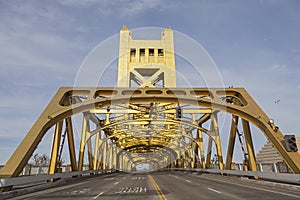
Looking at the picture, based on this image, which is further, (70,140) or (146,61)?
(146,61)

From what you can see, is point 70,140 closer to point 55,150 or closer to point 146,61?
point 55,150

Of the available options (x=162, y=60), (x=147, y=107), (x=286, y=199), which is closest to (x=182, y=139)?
(x=162, y=60)

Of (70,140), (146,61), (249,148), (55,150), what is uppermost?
(146,61)

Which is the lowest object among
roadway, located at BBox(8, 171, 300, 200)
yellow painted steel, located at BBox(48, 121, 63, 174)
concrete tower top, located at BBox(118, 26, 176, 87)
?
roadway, located at BBox(8, 171, 300, 200)

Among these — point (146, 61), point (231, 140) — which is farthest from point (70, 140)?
point (146, 61)

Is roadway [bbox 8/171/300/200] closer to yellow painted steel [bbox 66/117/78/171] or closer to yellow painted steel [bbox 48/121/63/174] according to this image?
yellow painted steel [bbox 48/121/63/174]

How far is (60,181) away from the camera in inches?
805

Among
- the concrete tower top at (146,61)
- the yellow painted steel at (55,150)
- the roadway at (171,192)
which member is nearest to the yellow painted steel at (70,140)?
the yellow painted steel at (55,150)

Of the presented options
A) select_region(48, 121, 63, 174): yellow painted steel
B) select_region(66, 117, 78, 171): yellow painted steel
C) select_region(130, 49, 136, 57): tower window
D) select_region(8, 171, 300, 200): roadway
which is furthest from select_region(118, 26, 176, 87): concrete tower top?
select_region(8, 171, 300, 200): roadway

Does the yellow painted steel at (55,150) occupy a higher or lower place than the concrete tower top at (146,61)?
lower

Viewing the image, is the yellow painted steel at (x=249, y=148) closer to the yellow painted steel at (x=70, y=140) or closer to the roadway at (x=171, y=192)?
the roadway at (x=171, y=192)

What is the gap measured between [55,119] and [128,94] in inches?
257

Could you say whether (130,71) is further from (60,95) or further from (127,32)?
(60,95)

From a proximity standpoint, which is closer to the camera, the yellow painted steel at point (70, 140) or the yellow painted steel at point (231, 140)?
the yellow painted steel at point (70, 140)
